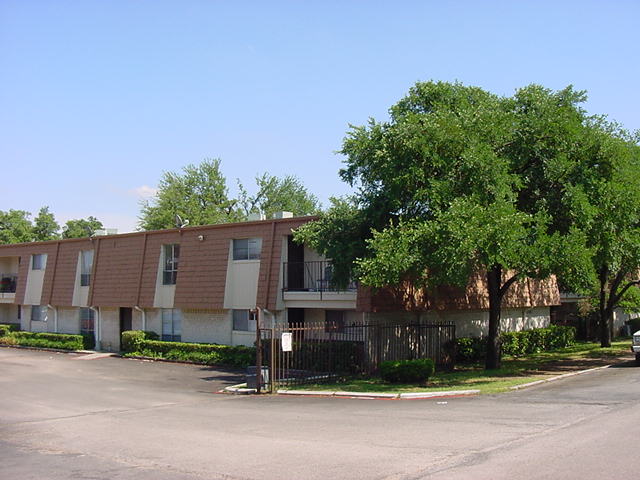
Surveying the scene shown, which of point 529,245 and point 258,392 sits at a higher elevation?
point 529,245

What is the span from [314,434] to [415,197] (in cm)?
891

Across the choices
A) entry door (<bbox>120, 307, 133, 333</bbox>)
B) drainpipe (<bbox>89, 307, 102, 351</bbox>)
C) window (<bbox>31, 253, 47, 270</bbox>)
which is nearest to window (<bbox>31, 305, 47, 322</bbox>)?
window (<bbox>31, 253, 47, 270</bbox>)

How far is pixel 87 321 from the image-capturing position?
36.8 m

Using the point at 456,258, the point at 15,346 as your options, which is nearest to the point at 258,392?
the point at 456,258

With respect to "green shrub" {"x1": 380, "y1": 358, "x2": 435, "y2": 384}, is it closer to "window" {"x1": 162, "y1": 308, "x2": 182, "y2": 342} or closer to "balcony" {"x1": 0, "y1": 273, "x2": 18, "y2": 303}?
"window" {"x1": 162, "y1": 308, "x2": 182, "y2": 342}

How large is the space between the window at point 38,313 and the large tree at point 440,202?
2360 cm

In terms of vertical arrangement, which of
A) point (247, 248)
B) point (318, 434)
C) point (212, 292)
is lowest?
point (318, 434)

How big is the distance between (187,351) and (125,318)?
23.2 feet

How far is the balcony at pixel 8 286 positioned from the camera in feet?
138

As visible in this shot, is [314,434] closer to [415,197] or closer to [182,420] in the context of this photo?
[182,420]

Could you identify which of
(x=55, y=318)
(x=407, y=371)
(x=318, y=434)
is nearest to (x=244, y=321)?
(x=407, y=371)

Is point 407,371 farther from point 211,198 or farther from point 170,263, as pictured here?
point 211,198

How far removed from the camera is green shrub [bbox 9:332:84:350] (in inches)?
1384

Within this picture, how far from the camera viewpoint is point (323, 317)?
26609mm
